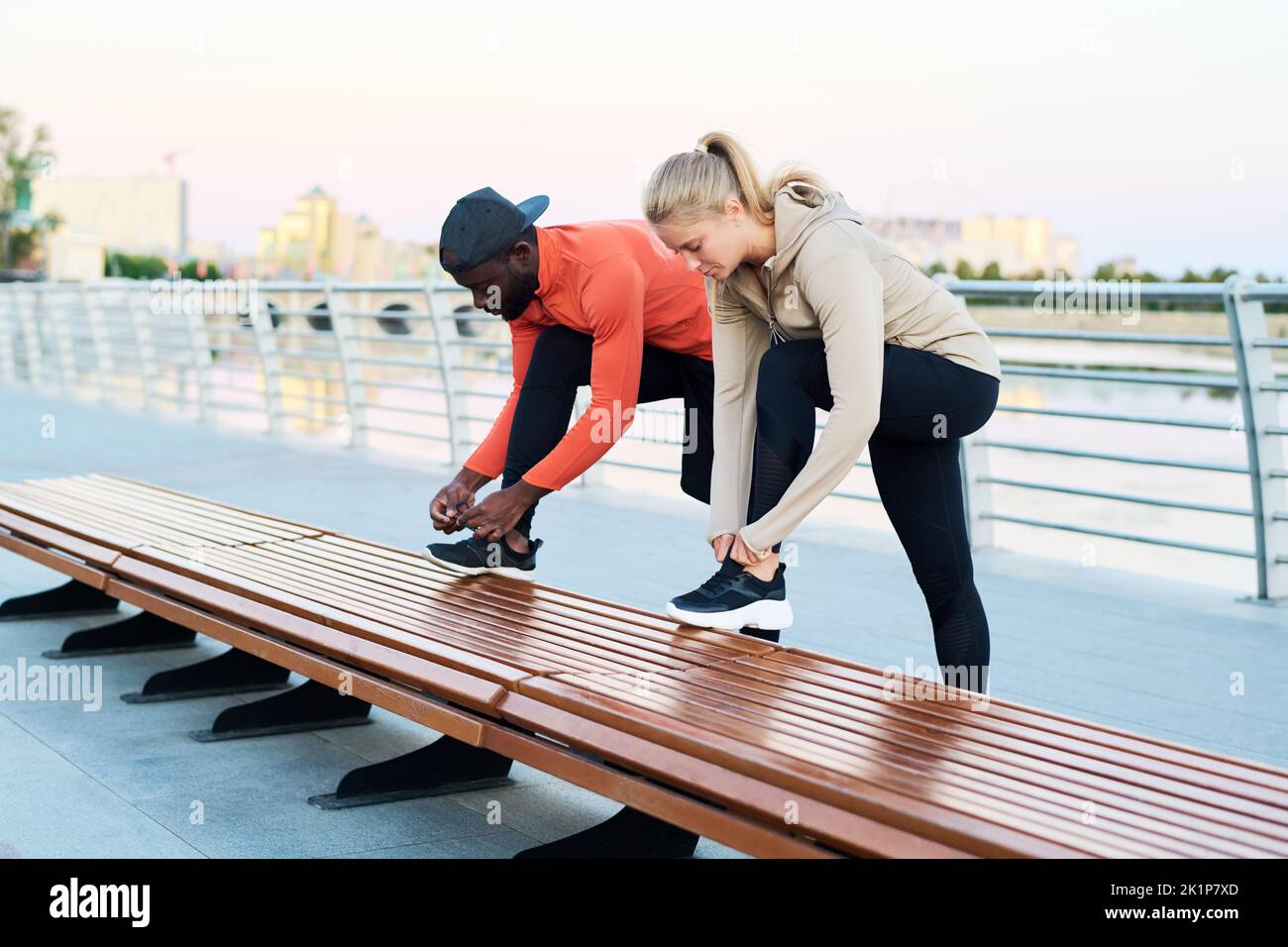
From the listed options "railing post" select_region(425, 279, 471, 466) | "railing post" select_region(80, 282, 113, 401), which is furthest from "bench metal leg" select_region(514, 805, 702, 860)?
"railing post" select_region(80, 282, 113, 401)

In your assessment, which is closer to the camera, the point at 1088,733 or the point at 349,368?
the point at 1088,733

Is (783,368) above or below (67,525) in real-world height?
above

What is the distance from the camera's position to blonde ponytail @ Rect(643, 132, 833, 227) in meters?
2.47

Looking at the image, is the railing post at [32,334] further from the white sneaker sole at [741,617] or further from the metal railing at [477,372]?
the white sneaker sole at [741,617]

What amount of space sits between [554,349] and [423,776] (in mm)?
1022

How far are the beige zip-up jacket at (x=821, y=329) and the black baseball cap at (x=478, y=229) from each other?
1.82 ft

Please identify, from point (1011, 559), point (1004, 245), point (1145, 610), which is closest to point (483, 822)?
point (1145, 610)

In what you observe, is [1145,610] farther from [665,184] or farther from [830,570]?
[665,184]

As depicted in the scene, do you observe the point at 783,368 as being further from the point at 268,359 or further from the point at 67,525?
the point at 268,359

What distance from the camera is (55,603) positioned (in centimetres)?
459

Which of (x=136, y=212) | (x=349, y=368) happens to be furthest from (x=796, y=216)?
(x=136, y=212)

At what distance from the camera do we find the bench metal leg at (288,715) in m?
3.30

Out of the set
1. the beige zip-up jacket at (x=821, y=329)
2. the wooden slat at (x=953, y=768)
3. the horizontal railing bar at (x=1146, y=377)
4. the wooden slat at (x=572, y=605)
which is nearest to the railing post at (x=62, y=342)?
the horizontal railing bar at (x=1146, y=377)
